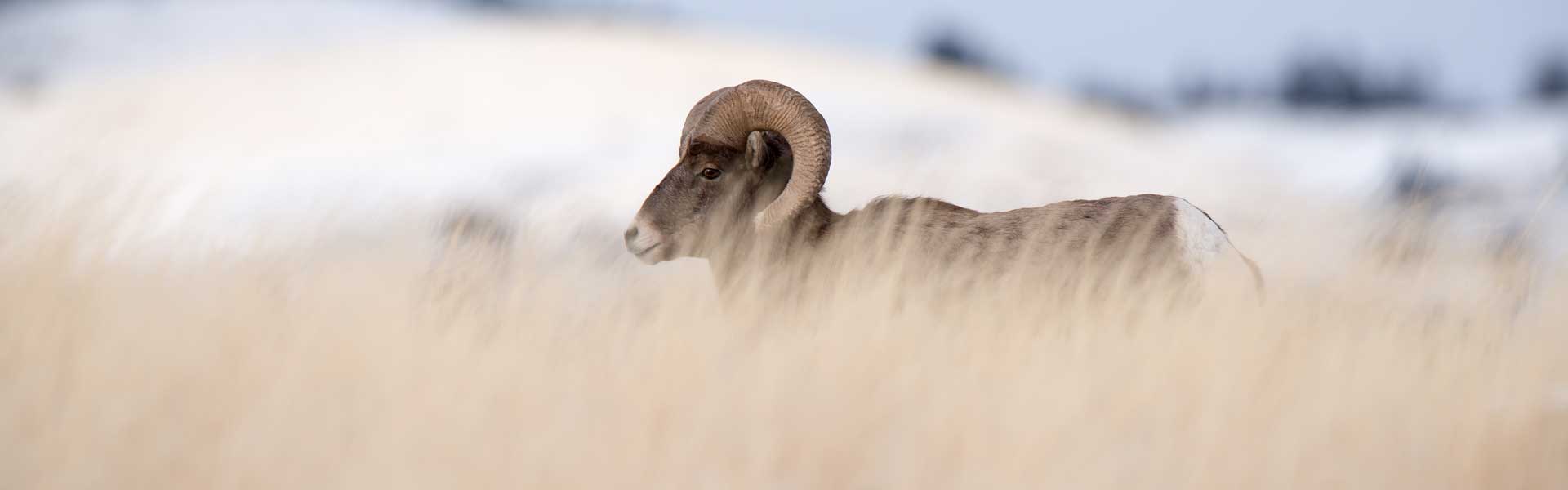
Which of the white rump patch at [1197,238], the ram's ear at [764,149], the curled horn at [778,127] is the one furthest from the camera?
the ram's ear at [764,149]

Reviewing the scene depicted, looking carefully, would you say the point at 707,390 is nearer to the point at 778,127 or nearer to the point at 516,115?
the point at 778,127

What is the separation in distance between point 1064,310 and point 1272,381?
981mm

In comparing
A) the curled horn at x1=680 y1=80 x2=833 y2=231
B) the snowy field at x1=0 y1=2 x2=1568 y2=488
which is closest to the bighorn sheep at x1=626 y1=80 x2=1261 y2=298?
the curled horn at x1=680 y1=80 x2=833 y2=231

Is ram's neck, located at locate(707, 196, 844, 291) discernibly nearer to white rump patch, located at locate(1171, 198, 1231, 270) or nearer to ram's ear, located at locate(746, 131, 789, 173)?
ram's ear, located at locate(746, 131, 789, 173)

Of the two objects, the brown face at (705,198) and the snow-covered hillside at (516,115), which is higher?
the brown face at (705,198)

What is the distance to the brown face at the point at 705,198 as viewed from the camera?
587 cm

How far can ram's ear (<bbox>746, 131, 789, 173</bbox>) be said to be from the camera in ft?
19.7

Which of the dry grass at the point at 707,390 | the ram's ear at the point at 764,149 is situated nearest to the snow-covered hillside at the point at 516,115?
the ram's ear at the point at 764,149

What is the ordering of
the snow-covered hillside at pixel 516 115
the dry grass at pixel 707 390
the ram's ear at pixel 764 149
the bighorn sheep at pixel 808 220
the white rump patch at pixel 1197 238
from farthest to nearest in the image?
1. the snow-covered hillside at pixel 516 115
2. the ram's ear at pixel 764 149
3. the bighorn sheep at pixel 808 220
4. the white rump patch at pixel 1197 238
5. the dry grass at pixel 707 390

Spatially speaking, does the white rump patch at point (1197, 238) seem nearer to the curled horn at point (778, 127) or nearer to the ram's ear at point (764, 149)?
the curled horn at point (778, 127)

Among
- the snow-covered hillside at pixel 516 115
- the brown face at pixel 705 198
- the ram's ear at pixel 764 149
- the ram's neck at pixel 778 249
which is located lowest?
the snow-covered hillside at pixel 516 115

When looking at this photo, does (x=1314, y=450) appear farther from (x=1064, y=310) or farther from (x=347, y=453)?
(x=347, y=453)

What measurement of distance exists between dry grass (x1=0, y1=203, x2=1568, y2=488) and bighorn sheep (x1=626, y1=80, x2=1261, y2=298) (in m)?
0.51

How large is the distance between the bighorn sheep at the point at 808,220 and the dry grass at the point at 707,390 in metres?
0.51
